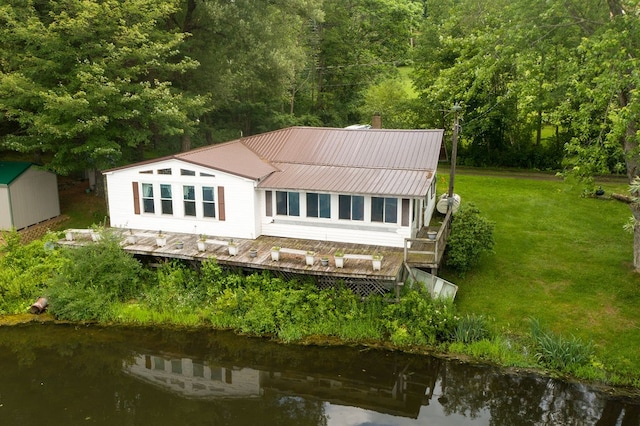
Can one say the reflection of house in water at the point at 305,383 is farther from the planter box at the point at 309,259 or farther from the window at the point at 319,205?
the window at the point at 319,205

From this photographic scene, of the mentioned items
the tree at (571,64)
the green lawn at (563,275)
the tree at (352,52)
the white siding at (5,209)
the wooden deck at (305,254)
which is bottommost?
the green lawn at (563,275)

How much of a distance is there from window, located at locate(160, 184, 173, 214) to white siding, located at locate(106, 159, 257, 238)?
135mm

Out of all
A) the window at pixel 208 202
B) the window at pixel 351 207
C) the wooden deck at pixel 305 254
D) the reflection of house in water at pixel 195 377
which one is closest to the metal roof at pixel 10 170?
the wooden deck at pixel 305 254

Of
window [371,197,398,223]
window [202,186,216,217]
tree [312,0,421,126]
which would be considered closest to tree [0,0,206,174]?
window [202,186,216,217]

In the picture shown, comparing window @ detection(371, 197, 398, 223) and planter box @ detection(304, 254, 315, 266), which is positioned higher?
window @ detection(371, 197, 398, 223)

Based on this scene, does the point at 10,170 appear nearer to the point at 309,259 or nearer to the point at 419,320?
the point at 309,259

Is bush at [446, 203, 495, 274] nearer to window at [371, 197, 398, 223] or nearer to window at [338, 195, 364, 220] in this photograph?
window at [371, 197, 398, 223]

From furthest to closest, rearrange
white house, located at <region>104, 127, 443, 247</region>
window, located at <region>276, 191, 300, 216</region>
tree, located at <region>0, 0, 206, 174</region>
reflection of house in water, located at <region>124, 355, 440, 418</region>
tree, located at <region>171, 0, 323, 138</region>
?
tree, located at <region>171, 0, 323, 138</region>
tree, located at <region>0, 0, 206, 174</region>
window, located at <region>276, 191, 300, 216</region>
white house, located at <region>104, 127, 443, 247</region>
reflection of house in water, located at <region>124, 355, 440, 418</region>

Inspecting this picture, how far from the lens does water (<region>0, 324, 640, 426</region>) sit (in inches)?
470

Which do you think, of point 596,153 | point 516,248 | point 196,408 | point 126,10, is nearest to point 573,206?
point 516,248

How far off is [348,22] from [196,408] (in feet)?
108

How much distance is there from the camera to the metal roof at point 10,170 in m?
21.0

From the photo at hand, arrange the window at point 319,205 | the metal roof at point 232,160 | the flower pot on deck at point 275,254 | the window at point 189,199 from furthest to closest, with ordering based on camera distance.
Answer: the window at point 189,199
the metal roof at point 232,160
the window at point 319,205
the flower pot on deck at point 275,254

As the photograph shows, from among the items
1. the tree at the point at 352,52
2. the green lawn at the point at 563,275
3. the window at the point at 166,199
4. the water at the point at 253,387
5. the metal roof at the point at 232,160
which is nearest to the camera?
the water at the point at 253,387
